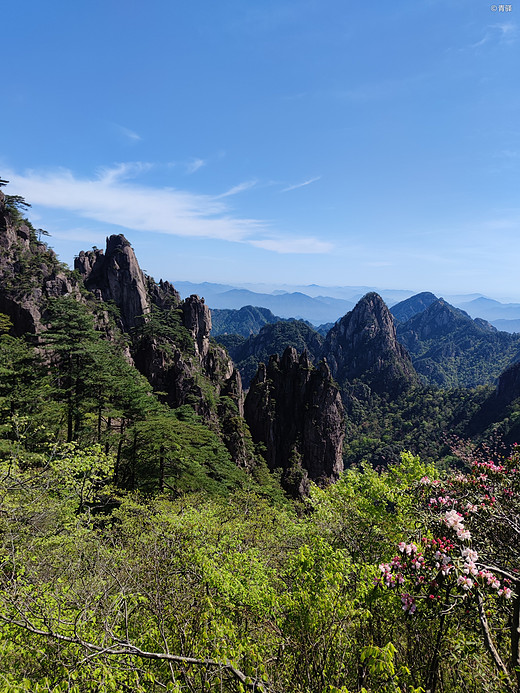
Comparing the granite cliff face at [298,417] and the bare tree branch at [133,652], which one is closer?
the bare tree branch at [133,652]

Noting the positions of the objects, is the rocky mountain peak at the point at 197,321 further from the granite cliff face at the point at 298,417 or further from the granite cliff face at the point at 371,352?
the granite cliff face at the point at 371,352

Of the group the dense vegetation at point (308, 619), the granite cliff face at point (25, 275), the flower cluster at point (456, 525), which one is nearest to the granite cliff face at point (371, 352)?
the granite cliff face at point (25, 275)

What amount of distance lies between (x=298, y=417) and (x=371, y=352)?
387 feet

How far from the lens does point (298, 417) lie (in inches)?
2788

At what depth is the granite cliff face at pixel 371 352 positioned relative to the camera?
164500 mm

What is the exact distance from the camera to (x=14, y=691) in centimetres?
502

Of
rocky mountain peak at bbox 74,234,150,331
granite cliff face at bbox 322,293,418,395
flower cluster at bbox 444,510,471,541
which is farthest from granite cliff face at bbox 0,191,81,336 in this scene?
granite cliff face at bbox 322,293,418,395

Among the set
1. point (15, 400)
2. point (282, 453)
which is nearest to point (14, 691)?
point (15, 400)

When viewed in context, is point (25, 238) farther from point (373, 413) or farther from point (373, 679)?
point (373, 413)

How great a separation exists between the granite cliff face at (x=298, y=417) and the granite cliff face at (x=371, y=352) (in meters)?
98.3

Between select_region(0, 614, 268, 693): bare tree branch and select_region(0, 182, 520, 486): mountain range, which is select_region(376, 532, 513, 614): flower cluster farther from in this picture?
select_region(0, 182, 520, 486): mountain range

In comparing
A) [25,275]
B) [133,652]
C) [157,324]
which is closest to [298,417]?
[157,324]

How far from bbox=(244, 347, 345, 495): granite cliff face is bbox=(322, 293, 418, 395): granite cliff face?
3872 inches

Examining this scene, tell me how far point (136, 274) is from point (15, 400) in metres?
61.2
